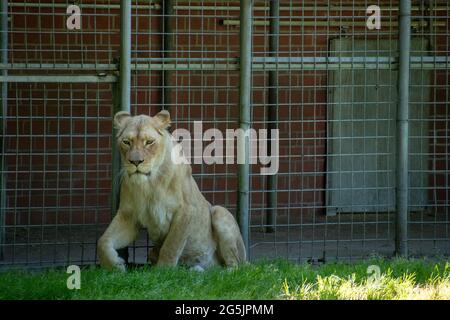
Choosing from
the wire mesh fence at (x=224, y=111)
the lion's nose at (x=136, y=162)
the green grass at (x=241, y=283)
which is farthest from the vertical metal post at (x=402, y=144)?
the lion's nose at (x=136, y=162)

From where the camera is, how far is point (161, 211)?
8109 mm

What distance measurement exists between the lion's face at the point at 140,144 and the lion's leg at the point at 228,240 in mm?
898

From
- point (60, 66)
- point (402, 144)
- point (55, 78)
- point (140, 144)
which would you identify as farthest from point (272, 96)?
point (140, 144)

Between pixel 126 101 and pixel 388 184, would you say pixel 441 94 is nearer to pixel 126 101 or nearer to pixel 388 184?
pixel 388 184

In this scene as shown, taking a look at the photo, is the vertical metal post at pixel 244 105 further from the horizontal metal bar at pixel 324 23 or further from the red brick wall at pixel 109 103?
the horizontal metal bar at pixel 324 23

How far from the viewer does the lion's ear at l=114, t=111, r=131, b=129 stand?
26.5 feet

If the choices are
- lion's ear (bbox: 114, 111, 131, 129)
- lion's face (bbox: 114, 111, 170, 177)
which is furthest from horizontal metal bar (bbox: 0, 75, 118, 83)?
lion's face (bbox: 114, 111, 170, 177)

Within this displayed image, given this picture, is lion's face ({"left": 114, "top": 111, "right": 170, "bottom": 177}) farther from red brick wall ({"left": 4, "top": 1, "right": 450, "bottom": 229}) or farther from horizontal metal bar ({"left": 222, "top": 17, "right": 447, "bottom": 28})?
horizontal metal bar ({"left": 222, "top": 17, "right": 447, "bottom": 28})

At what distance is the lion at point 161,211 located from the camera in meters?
7.91

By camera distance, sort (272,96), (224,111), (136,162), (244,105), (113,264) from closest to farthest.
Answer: (136,162) < (113,264) < (244,105) < (272,96) < (224,111)

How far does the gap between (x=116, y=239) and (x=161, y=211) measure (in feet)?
1.59

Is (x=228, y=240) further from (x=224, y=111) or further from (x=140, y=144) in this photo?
(x=224, y=111)

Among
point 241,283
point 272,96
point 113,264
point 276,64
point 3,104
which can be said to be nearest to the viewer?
point 241,283

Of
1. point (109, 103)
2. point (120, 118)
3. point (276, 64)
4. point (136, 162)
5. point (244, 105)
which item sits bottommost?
point (136, 162)
